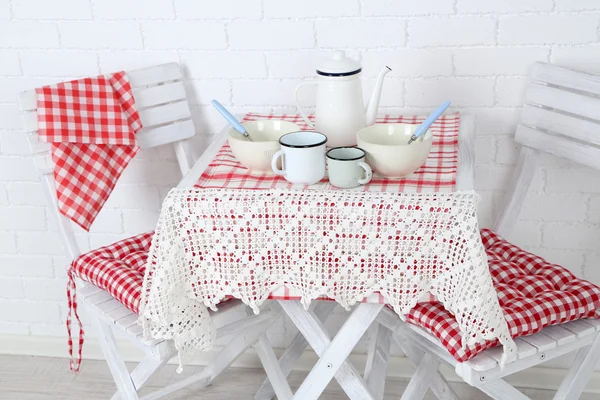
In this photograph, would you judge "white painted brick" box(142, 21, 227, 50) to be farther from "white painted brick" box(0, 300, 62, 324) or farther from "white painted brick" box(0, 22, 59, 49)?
"white painted brick" box(0, 300, 62, 324)

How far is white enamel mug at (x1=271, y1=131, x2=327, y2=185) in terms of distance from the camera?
5.02 ft

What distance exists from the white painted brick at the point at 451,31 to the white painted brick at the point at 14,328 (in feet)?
5.04

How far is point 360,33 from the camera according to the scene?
2.04 meters

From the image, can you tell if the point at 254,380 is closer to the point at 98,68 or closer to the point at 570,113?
the point at 98,68

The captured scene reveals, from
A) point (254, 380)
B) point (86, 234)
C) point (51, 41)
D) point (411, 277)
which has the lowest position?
point (254, 380)

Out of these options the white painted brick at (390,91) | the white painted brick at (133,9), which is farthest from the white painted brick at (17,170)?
the white painted brick at (390,91)

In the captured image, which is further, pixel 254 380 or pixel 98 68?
pixel 254 380

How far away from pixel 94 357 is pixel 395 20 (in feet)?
4.68

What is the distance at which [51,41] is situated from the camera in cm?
218

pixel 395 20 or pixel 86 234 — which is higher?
pixel 395 20

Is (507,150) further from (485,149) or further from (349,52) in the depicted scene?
(349,52)

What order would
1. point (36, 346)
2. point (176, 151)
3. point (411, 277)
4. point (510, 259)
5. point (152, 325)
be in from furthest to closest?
1. point (36, 346)
2. point (176, 151)
3. point (510, 259)
4. point (152, 325)
5. point (411, 277)

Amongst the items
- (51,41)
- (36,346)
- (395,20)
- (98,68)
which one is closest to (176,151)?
(98,68)

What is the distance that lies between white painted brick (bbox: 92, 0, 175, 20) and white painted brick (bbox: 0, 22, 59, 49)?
0.48 ft
